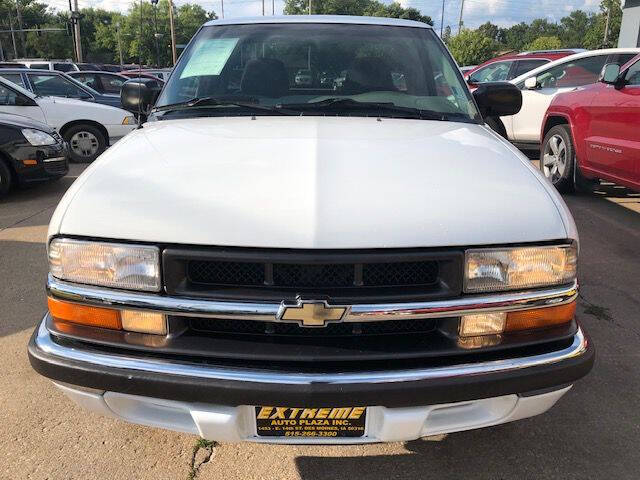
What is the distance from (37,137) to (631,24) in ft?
57.5

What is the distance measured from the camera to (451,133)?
253cm

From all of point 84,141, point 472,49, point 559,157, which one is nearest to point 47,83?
point 84,141

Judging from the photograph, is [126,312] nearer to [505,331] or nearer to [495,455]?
[505,331]

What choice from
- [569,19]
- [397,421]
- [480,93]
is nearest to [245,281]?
[397,421]

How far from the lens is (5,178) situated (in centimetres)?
664

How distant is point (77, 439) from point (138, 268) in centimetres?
112

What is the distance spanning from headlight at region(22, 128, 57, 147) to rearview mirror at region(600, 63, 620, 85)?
20.5 feet

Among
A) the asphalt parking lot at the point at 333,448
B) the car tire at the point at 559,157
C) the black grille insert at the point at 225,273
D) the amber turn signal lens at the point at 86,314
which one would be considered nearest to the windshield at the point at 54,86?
the car tire at the point at 559,157

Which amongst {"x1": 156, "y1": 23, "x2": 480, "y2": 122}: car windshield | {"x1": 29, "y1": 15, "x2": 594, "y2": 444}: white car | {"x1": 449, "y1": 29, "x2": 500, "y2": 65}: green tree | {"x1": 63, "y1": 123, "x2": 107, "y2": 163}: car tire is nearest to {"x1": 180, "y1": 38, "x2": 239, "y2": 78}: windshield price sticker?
{"x1": 156, "y1": 23, "x2": 480, "y2": 122}: car windshield

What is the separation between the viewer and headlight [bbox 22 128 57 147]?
22.0 feet

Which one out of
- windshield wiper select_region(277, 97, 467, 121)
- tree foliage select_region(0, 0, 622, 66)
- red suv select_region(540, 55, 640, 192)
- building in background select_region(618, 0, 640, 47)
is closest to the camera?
windshield wiper select_region(277, 97, 467, 121)

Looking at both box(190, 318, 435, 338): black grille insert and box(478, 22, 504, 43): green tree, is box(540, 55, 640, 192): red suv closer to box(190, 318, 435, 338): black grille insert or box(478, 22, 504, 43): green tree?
box(190, 318, 435, 338): black grille insert

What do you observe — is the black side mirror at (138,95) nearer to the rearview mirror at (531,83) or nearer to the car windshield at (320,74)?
the car windshield at (320,74)

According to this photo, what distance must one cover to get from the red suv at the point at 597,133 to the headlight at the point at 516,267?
390 centimetres
